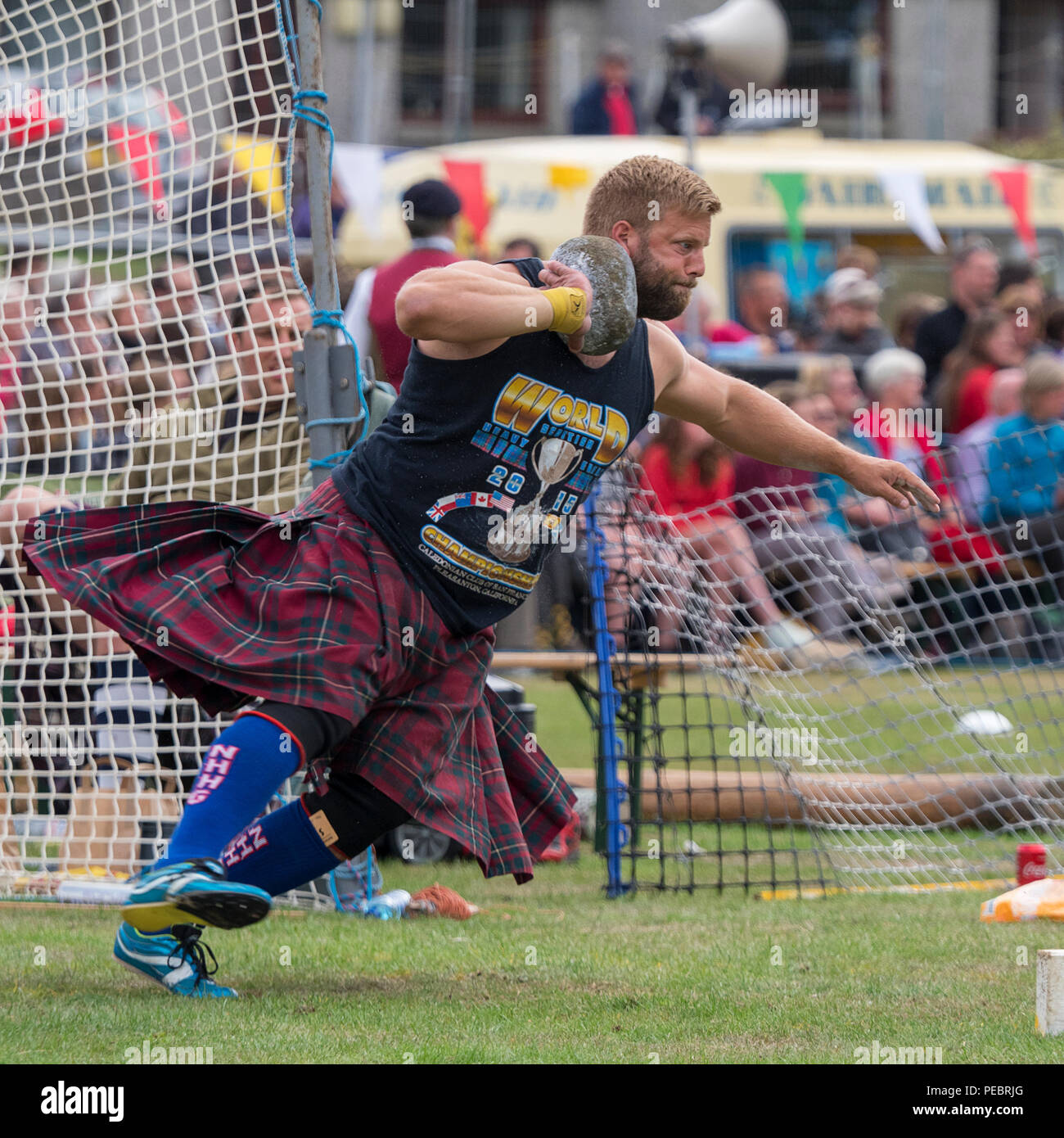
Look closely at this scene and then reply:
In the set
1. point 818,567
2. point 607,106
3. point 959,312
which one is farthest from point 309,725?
point 607,106

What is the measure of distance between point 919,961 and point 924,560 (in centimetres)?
461

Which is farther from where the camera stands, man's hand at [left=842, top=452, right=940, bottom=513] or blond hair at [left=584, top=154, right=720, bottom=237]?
man's hand at [left=842, top=452, right=940, bottom=513]

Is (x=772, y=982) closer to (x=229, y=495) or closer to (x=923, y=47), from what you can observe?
(x=229, y=495)

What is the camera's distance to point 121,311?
4.91 m

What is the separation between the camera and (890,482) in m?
3.80

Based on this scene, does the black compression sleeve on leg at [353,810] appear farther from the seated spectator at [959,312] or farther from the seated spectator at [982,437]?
the seated spectator at [959,312]

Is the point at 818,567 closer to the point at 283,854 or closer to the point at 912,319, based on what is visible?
the point at 283,854

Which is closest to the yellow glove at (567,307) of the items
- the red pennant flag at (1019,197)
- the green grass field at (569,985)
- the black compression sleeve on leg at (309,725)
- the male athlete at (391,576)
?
the male athlete at (391,576)

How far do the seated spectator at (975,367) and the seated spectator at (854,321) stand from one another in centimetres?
89

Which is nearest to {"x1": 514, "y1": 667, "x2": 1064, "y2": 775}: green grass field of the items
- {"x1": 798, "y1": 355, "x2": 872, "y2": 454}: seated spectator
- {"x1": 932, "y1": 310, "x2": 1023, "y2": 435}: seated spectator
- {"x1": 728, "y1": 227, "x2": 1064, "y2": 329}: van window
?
{"x1": 798, "y1": 355, "x2": 872, "y2": 454}: seated spectator

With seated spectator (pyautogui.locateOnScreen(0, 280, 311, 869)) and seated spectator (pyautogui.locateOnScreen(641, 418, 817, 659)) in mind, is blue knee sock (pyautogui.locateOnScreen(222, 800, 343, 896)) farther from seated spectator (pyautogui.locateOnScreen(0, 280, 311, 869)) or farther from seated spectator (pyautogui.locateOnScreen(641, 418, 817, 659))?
seated spectator (pyautogui.locateOnScreen(641, 418, 817, 659))

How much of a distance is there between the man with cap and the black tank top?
2828mm

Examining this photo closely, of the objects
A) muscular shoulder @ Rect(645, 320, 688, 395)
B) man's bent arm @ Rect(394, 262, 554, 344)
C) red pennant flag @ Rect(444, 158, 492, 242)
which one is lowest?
muscular shoulder @ Rect(645, 320, 688, 395)

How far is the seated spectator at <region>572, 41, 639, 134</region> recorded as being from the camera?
15.3 meters
